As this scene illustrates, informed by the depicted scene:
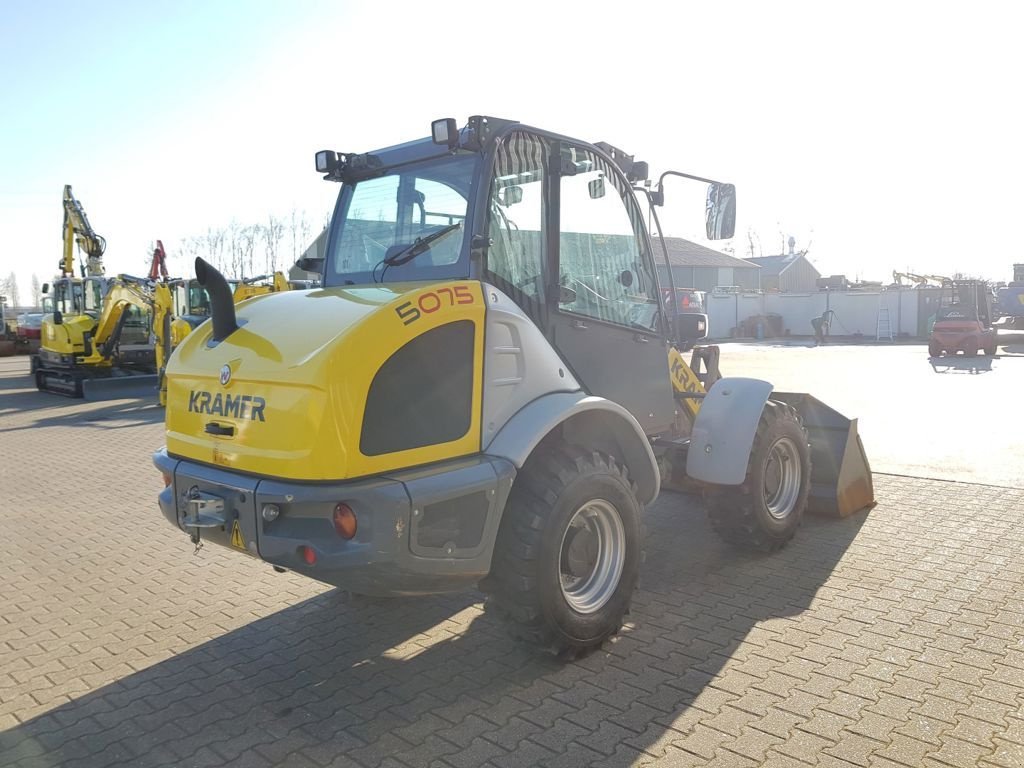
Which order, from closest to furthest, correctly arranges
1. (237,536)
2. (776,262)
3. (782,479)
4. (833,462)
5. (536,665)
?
(237,536), (536,665), (782,479), (833,462), (776,262)

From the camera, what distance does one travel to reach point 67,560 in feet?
18.7

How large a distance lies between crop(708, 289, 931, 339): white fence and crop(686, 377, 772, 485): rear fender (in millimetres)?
31387

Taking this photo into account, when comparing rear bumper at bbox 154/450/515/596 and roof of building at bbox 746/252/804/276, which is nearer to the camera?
rear bumper at bbox 154/450/515/596

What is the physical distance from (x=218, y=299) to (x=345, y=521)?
4.38 ft

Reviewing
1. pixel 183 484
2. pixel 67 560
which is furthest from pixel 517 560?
pixel 67 560

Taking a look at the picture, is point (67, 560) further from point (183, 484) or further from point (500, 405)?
point (500, 405)

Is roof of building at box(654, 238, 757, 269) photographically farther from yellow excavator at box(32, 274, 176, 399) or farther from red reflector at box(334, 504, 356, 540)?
red reflector at box(334, 504, 356, 540)

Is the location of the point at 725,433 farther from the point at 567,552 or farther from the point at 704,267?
the point at 704,267

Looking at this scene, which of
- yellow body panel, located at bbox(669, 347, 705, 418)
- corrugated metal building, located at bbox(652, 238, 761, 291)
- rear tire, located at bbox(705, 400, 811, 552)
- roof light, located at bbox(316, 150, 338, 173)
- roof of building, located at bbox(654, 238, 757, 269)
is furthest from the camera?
corrugated metal building, located at bbox(652, 238, 761, 291)

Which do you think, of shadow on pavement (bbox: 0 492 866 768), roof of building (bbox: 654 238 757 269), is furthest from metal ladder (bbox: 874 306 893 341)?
shadow on pavement (bbox: 0 492 866 768)

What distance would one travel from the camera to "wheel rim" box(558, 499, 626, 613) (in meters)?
3.91

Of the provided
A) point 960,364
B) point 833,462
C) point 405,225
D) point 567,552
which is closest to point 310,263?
point 405,225

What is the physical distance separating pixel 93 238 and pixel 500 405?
20.5 metres

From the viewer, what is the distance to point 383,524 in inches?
120
